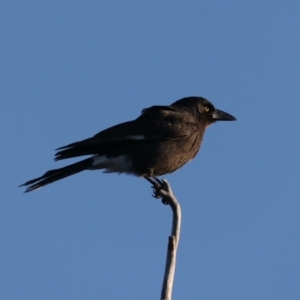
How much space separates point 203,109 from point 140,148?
1892mm

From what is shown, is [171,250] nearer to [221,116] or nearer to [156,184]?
[156,184]

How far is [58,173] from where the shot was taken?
9672 millimetres

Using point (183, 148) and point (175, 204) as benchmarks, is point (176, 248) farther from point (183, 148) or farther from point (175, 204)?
point (183, 148)

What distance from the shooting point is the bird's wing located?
9.70 m

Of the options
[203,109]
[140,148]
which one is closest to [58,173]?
[140,148]

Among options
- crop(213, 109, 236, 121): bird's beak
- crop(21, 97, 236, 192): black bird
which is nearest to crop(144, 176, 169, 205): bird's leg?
crop(21, 97, 236, 192): black bird

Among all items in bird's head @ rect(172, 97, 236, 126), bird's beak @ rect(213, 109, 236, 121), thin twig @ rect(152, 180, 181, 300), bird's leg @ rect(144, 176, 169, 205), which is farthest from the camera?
bird's beak @ rect(213, 109, 236, 121)

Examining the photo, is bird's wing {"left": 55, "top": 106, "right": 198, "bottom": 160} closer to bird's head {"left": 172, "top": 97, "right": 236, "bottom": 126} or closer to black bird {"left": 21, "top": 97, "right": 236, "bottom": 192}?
black bird {"left": 21, "top": 97, "right": 236, "bottom": 192}

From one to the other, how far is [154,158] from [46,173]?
1.46 m

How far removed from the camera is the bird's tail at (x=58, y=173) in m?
9.52

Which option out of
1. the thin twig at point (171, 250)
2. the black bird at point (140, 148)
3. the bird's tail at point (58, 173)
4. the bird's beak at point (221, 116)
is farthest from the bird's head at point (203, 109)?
the thin twig at point (171, 250)

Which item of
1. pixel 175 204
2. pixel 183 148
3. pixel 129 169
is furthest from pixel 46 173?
pixel 175 204

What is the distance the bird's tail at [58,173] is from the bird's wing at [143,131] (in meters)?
0.17

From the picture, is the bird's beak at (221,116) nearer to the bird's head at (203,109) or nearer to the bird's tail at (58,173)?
the bird's head at (203,109)
